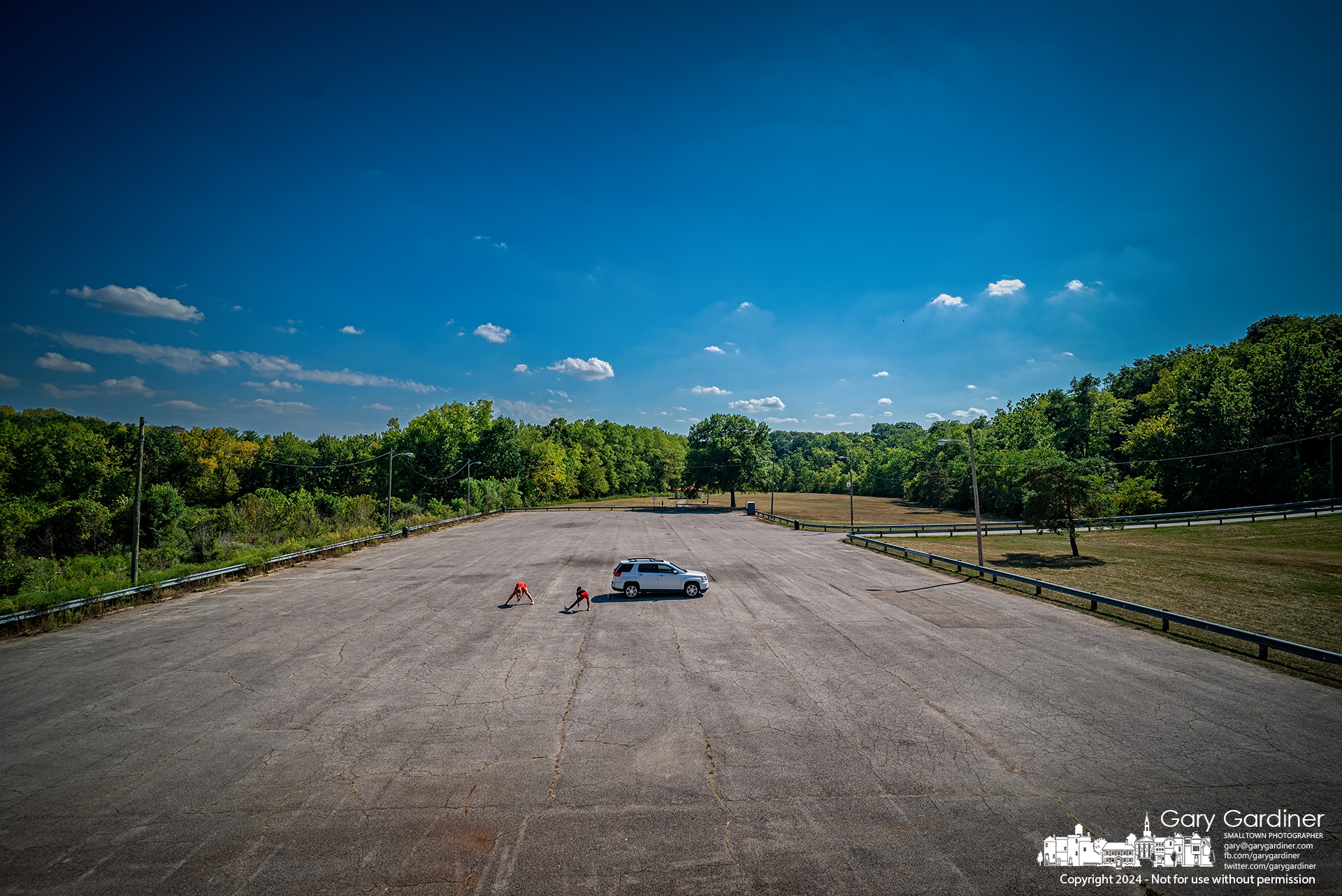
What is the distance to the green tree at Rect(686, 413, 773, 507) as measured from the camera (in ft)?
284

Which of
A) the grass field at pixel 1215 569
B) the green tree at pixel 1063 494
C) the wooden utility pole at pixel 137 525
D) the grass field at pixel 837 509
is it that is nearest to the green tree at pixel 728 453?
the grass field at pixel 837 509

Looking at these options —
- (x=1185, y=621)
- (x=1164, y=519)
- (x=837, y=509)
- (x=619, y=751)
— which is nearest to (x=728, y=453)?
(x=837, y=509)

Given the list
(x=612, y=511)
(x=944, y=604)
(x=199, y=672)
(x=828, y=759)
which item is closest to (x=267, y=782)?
(x=199, y=672)

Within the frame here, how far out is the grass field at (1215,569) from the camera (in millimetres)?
17984

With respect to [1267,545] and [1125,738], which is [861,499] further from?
[1125,738]

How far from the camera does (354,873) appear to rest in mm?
6344

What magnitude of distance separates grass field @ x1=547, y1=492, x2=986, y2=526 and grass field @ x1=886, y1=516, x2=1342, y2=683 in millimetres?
22355

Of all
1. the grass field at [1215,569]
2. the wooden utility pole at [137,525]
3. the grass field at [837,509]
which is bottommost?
the grass field at [837,509]

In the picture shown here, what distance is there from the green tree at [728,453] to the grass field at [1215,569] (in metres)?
42.1

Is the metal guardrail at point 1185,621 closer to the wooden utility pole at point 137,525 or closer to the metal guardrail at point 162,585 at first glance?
the metal guardrail at point 162,585

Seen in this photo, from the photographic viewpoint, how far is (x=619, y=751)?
9.22m
